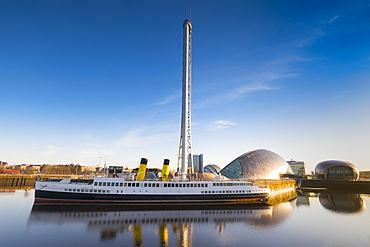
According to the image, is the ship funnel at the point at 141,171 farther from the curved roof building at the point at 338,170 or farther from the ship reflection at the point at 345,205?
the curved roof building at the point at 338,170

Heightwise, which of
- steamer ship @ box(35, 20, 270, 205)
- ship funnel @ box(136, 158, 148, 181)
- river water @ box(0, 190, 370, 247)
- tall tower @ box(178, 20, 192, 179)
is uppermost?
tall tower @ box(178, 20, 192, 179)

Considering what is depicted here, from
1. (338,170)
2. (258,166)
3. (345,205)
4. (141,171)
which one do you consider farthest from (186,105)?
(338,170)

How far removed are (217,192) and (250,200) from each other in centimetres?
868

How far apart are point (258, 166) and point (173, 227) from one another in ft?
240

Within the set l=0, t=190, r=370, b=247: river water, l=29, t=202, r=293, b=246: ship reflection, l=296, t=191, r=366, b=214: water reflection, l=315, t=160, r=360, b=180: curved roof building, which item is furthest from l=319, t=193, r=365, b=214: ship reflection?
l=315, t=160, r=360, b=180: curved roof building

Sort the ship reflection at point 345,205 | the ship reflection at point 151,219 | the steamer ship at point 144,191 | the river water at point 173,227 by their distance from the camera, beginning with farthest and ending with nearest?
1. the ship reflection at point 345,205
2. the steamer ship at point 144,191
3. the ship reflection at point 151,219
4. the river water at point 173,227

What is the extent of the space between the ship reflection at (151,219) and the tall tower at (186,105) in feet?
44.4

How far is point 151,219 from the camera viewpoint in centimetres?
3262

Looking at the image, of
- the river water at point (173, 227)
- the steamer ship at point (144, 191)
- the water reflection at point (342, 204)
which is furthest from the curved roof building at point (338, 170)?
the steamer ship at point (144, 191)

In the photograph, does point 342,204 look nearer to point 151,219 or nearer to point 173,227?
point 173,227

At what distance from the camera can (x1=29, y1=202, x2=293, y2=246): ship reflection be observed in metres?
25.6

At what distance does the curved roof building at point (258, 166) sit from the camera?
294 feet

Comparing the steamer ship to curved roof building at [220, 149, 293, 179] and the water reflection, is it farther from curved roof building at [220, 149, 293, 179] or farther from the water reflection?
curved roof building at [220, 149, 293, 179]

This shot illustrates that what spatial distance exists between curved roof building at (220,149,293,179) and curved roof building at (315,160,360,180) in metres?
20.6
